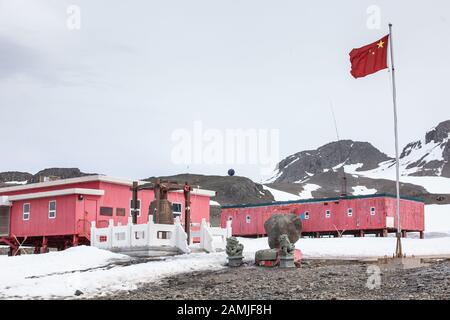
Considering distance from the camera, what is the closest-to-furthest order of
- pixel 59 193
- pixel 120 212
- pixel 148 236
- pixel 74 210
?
pixel 148 236
pixel 74 210
pixel 59 193
pixel 120 212

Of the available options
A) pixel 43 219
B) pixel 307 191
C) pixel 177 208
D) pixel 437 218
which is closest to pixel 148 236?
pixel 177 208

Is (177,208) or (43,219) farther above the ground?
(177,208)

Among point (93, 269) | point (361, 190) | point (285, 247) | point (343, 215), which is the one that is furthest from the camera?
point (361, 190)

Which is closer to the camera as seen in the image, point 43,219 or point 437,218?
point 43,219

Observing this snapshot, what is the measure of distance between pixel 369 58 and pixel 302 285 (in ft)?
35.6

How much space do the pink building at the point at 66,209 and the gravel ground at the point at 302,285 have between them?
1462cm

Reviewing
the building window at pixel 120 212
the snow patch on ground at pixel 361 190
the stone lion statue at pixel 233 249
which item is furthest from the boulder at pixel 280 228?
the snow patch on ground at pixel 361 190

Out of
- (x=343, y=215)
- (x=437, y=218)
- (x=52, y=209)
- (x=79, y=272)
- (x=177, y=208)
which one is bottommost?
(x=79, y=272)

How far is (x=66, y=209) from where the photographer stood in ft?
105

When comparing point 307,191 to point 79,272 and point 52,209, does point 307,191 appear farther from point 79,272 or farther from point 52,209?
point 79,272

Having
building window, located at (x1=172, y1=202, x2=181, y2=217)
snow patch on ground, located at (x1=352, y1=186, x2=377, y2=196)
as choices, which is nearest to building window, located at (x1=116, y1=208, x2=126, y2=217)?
building window, located at (x1=172, y1=202, x2=181, y2=217)

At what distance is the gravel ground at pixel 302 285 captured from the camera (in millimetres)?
13156

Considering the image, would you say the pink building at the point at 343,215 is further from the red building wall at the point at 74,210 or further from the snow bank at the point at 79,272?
the snow bank at the point at 79,272
